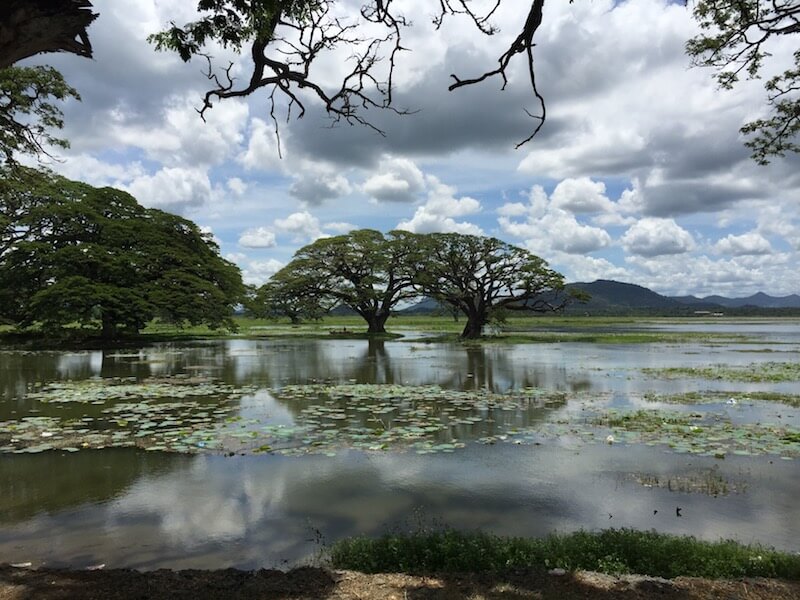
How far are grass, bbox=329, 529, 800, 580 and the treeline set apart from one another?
113 feet

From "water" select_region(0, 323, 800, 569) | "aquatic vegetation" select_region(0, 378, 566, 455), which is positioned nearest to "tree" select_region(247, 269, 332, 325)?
"aquatic vegetation" select_region(0, 378, 566, 455)

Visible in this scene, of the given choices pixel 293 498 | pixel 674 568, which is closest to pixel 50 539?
pixel 293 498

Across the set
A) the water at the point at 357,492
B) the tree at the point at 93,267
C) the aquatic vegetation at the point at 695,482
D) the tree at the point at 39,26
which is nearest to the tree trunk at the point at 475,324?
the tree at the point at 93,267

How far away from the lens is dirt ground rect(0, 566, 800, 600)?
11.9 ft

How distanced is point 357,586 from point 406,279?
133ft

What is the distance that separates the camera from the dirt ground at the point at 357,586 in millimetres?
3637

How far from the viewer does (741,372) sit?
1841 centimetres

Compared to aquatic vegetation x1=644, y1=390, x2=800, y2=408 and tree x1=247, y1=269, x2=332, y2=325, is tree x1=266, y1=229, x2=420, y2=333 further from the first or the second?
aquatic vegetation x1=644, y1=390, x2=800, y2=408

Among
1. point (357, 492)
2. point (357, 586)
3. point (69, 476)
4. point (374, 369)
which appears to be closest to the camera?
point (357, 586)

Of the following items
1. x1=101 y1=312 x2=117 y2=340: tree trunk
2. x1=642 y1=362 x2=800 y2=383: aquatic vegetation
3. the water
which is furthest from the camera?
x1=101 y1=312 x2=117 y2=340: tree trunk

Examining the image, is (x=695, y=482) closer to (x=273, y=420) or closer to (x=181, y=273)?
(x=273, y=420)

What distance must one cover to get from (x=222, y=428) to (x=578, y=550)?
7.07m

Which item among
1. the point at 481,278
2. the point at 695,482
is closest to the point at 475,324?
the point at 481,278

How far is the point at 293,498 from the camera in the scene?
6.28 m
